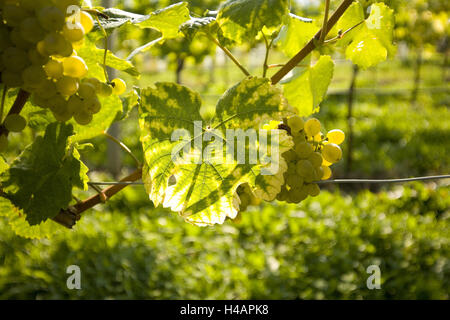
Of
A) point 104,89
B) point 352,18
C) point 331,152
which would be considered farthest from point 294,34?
point 104,89

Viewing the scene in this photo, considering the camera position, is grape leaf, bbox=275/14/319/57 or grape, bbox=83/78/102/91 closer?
grape, bbox=83/78/102/91

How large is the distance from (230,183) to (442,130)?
→ 5182mm

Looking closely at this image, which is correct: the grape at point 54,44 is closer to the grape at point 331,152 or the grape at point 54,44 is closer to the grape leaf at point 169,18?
the grape leaf at point 169,18

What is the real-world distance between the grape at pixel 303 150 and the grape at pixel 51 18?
0.29 metres

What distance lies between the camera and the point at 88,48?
469mm

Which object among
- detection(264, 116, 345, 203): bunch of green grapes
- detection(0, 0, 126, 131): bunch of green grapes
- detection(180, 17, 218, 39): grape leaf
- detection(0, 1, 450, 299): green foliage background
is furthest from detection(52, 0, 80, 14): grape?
detection(0, 1, 450, 299): green foliage background

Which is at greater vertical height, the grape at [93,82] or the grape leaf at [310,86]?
the grape leaf at [310,86]

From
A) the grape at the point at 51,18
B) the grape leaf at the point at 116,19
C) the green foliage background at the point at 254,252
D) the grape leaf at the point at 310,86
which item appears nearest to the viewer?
the grape at the point at 51,18

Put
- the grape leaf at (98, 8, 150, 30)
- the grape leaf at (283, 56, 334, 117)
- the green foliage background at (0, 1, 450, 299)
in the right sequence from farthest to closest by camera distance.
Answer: the green foliage background at (0, 1, 450, 299) < the grape leaf at (283, 56, 334, 117) < the grape leaf at (98, 8, 150, 30)

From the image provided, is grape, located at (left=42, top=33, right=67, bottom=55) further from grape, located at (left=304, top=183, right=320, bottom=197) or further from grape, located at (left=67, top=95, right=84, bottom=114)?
grape, located at (left=304, top=183, right=320, bottom=197)

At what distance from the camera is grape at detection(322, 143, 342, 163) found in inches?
20.1

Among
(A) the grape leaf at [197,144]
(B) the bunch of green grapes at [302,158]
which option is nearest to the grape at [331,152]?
(B) the bunch of green grapes at [302,158]

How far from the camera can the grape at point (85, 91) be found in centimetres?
40

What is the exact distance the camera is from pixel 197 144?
0.43m
